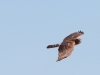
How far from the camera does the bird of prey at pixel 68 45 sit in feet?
62.0

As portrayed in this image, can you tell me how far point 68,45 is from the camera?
21.0 m

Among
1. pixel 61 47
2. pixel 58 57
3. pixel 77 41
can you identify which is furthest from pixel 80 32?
pixel 58 57

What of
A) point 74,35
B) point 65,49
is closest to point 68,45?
point 65,49

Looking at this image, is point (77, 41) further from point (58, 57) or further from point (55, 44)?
point (58, 57)

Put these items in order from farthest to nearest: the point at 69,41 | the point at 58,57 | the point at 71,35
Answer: the point at 71,35, the point at 69,41, the point at 58,57

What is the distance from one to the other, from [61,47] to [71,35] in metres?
4.03

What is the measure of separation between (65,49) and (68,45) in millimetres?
945

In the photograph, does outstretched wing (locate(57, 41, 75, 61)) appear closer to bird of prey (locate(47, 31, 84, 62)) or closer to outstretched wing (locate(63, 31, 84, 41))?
bird of prey (locate(47, 31, 84, 62))

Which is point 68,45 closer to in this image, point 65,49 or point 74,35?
point 65,49

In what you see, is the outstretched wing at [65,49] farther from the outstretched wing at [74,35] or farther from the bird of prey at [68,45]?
the outstretched wing at [74,35]

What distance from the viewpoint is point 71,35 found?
2458 cm

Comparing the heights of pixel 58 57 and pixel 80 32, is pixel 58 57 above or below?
below

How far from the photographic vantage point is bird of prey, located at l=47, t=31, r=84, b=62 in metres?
18.9

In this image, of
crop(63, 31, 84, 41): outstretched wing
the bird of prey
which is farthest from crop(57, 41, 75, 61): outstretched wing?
crop(63, 31, 84, 41): outstretched wing
